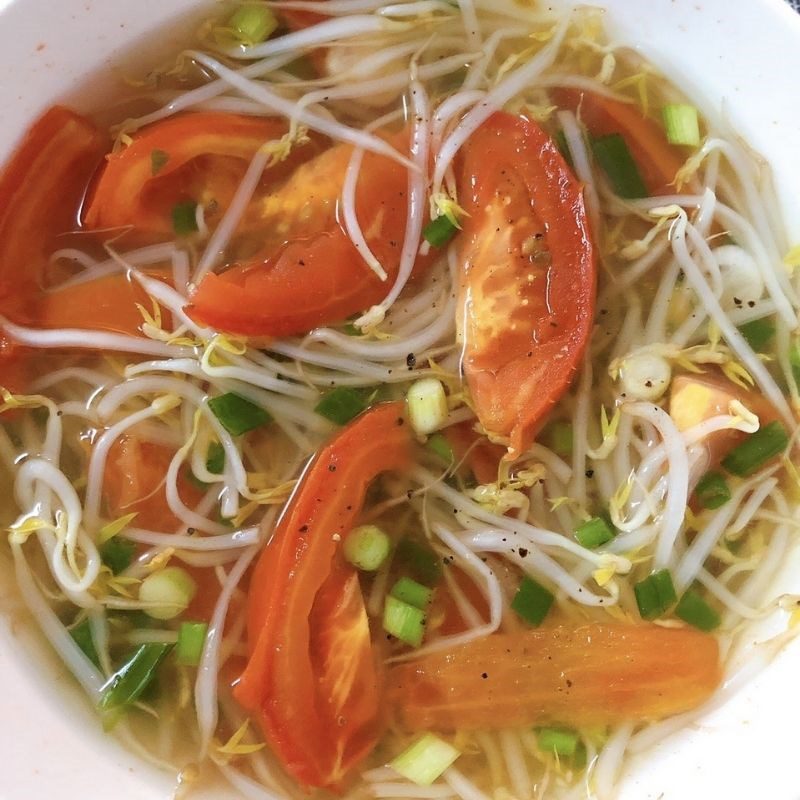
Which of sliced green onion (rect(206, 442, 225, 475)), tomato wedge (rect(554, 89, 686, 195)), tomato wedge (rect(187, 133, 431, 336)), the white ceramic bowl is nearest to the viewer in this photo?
the white ceramic bowl

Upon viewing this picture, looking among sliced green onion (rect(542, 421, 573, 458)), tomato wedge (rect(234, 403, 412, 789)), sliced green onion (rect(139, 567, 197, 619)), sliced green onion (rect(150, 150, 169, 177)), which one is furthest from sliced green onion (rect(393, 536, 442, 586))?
sliced green onion (rect(150, 150, 169, 177))

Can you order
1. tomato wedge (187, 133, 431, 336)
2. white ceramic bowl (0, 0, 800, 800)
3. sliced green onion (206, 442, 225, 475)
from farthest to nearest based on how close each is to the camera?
sliced green onion (206, 442, 225, 475)
tomato wedge (187, 133, 431, 336)
white ceramic bowl (0, 0, 800, 800)

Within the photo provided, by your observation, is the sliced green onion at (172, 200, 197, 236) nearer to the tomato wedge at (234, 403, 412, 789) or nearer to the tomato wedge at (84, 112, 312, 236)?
the tomato wedge at (84, 112, 312, 236)

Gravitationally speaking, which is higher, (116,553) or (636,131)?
(636,131)

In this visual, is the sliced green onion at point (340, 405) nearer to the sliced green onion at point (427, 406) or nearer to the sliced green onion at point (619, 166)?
the sliced green onion at point (427, 406)

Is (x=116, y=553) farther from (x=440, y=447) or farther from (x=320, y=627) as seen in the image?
(x=440, y=447)

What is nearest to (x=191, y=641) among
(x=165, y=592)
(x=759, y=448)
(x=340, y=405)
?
(x=165, y=592)

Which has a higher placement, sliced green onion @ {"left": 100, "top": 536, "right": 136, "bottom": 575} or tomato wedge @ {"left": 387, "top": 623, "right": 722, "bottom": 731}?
sliced green onion @ {"left": 100, "top": 536, "right": 136, "bottom": 575}

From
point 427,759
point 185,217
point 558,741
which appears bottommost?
point 558,741

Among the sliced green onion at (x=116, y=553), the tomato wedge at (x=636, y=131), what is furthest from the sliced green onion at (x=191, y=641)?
the tomato wedge at (x=636, y=131)
